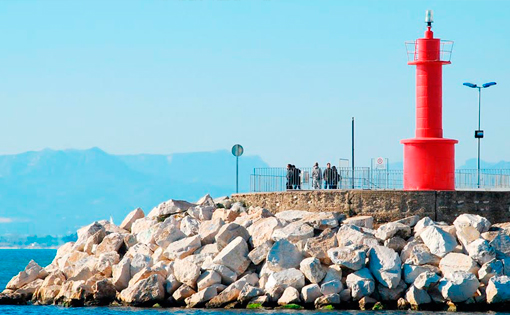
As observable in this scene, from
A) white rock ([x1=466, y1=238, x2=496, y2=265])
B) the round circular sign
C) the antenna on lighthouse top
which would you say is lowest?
white rock ([x1=466, y1=238, x2=496, y2=265])

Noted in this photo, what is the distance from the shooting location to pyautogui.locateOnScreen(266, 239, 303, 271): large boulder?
25906 mm

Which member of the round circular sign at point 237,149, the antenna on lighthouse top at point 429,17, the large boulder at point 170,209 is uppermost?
the antenna on lighthouse top at point 429,17

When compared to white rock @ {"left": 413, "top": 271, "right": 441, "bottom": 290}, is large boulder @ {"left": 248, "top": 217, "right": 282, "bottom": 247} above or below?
above

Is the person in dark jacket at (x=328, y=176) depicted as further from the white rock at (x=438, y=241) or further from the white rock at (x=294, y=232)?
the white rock at (x=438, y=241)

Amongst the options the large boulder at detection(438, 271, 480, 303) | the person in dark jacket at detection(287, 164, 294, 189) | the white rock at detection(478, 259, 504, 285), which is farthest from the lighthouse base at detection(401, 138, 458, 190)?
the large boulder at detection(438, 271, 480, 303)

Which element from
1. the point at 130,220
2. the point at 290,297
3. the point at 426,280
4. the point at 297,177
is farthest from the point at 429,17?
the point at 130,220

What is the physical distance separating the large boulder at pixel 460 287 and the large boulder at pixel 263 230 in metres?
5.21

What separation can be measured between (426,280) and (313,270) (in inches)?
112

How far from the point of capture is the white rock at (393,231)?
2677 cm

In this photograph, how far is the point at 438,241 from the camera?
25844 mm

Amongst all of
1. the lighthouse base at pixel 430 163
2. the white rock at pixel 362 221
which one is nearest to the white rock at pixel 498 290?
the white rock at pixel 362 221

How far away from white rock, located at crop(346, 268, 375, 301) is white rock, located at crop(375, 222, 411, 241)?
1711mm

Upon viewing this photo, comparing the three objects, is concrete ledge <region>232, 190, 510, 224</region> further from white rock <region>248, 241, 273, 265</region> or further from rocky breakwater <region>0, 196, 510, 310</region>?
white rock <region>248, 241, 273, 265</region>

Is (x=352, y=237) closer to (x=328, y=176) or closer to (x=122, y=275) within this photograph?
(x=328, y=176)
